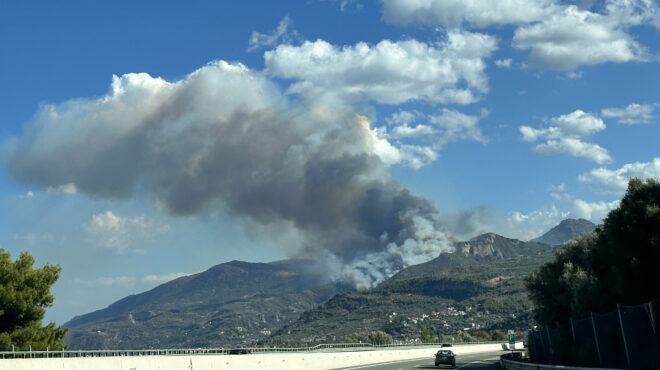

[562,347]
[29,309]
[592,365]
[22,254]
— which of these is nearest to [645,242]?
[562,347]

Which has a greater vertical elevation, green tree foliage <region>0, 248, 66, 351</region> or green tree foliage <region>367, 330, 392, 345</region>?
green tree foliage <region>0, 248, 66, 351</region>

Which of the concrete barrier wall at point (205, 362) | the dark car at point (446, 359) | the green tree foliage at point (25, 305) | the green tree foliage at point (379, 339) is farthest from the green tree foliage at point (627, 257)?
the green tree foliage at point (379, 339)

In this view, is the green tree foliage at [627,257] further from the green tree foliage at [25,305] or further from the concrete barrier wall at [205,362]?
the green tree foliage at [25,305]

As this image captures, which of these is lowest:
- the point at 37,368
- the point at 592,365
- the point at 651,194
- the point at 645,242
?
the point at 592,365

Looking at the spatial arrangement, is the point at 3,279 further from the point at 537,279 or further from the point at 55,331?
the point at 537,279

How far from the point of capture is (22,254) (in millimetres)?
60844

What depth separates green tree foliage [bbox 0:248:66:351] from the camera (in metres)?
53.0

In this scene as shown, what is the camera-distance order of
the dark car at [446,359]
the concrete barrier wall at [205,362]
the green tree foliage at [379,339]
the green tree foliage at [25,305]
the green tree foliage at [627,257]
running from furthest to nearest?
1. the green tree foliage at [379,339]
2. the dark car at [446,359]
3. the green tree foliage at [25,305]
4. the green tree foliage at [627,257]
5. the concrete barrier wall at [205,362]

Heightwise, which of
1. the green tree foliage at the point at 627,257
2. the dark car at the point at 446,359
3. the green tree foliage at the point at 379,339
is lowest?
the dark car at the point at 446,359

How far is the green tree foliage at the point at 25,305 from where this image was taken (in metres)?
53.0

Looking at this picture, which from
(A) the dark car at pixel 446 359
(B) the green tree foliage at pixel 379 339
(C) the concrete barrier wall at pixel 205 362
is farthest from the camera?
(B) the green tree foliage at pixel 379 339

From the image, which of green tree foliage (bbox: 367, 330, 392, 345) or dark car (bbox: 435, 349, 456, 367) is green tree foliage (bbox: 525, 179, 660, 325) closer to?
dark car (bbox: 435, 349, 456, 367)

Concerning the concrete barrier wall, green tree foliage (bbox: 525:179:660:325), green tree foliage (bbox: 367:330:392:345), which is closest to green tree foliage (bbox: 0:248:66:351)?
the concrete barrier wall

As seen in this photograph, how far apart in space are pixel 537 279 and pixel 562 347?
Answer: 3538 cm
